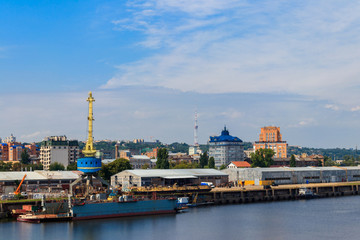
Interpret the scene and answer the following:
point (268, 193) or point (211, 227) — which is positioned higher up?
point (268, 193)

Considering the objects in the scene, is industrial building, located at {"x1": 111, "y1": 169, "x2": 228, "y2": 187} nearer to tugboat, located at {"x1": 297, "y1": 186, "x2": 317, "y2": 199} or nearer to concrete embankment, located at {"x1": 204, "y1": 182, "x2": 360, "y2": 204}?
concrete embankment, located at {"x1": 204, "y1": 182, "x2": 360, "y2": 204}

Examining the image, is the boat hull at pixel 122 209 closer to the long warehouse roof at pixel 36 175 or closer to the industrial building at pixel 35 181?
the industrial building at pixel 35 181

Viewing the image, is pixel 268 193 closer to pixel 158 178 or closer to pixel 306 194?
pixel 306 194

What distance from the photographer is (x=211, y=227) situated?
254ft

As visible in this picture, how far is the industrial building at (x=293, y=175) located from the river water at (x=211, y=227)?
5007cm

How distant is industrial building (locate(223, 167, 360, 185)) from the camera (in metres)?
150

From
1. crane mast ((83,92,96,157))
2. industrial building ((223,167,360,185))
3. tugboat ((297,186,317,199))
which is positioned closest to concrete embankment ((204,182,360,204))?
tugboat ((297,186,317,199))

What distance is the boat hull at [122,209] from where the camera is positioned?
8488 cm

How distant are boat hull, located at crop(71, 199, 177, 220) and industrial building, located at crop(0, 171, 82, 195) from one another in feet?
102

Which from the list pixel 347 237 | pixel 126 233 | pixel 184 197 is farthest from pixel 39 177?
pixel 347 237

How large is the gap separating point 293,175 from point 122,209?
8036 cm

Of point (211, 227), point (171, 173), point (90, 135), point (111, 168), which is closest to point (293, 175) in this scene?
point (171, 173)

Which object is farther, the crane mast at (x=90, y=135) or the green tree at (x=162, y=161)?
the green tree at (x=162, y=161)

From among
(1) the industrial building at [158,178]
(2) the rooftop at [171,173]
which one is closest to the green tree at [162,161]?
(2) the rooftop at [171,173]
